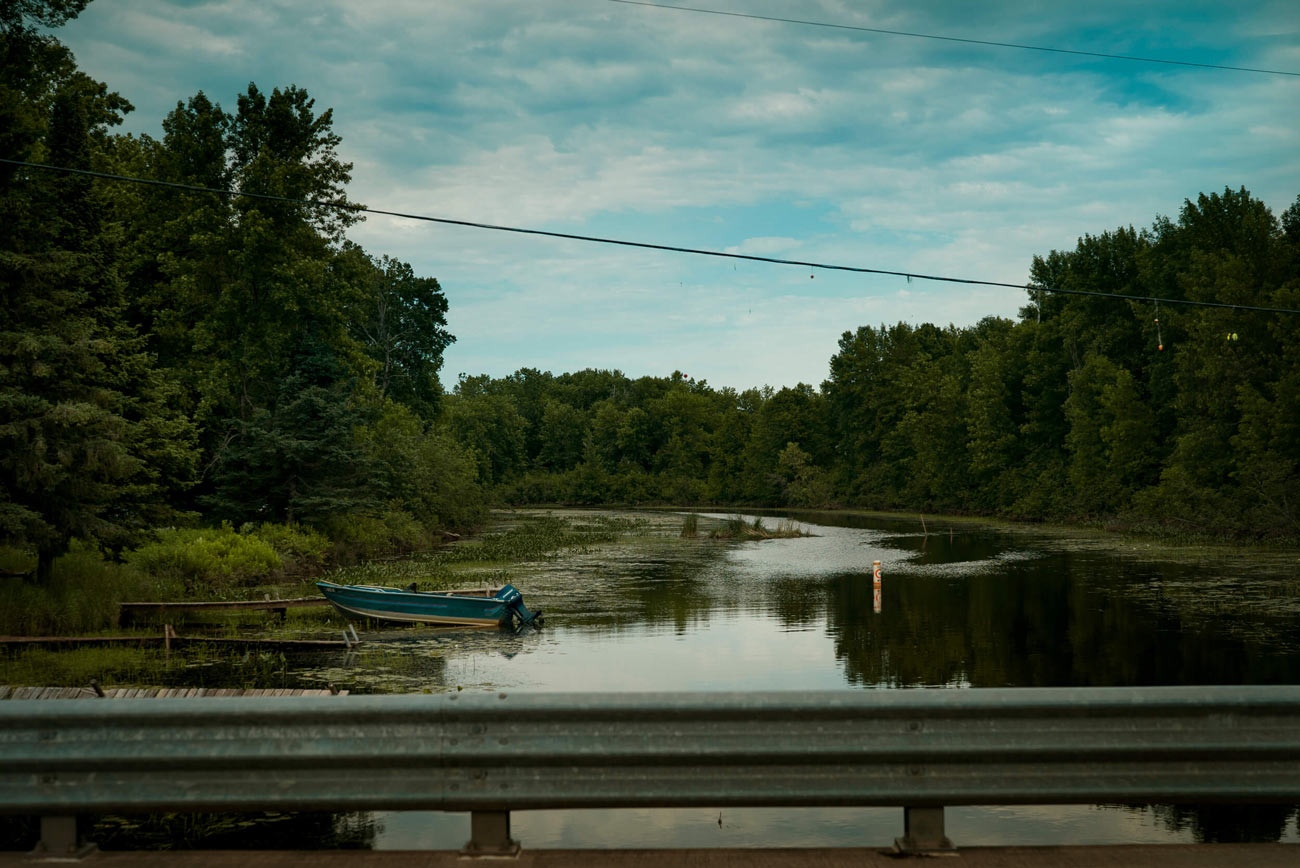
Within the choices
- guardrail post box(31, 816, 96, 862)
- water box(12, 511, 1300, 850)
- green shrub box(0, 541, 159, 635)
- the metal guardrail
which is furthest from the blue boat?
the metal guardrail

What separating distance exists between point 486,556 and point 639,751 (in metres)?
36.4

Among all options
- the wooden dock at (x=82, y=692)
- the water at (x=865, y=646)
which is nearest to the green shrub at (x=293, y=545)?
the water at (x=865, y=646)

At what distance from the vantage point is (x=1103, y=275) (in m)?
70.4

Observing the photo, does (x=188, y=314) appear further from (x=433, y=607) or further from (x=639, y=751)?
(x=639, y=751)

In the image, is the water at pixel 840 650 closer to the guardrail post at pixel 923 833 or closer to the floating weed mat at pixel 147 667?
the floating weed mat at pixel 147 667

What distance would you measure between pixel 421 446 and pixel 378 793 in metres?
51.2

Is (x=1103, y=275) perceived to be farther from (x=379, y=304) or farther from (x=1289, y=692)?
(x=1289, y=692)

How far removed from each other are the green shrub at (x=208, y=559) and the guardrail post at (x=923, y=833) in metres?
24.2

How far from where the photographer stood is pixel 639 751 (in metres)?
4.17

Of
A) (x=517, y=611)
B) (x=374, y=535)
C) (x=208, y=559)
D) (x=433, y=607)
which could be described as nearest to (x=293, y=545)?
(x=208, y=559)

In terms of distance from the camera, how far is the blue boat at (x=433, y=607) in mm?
21938

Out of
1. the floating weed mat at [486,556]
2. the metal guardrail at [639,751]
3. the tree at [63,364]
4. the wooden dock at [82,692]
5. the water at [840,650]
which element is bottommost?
the floating weed mat at [486,556]

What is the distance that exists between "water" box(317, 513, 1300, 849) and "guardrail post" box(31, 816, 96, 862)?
2.87 m

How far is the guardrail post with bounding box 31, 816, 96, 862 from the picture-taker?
426 cm
